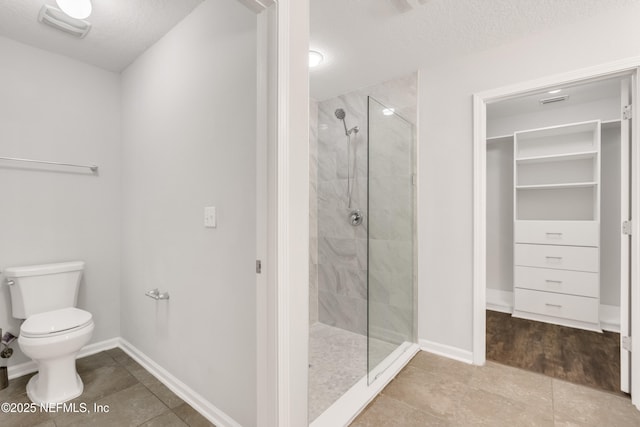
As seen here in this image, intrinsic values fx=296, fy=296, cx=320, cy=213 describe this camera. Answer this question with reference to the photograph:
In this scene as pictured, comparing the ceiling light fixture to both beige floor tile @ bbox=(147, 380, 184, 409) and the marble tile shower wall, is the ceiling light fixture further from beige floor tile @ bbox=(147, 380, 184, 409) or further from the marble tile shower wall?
beige floor tile @ bbox=(147, 380, 184, 409)

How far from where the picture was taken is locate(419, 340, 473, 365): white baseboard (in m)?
2.26

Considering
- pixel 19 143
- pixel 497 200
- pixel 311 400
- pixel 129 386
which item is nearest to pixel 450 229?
pixel 311 400

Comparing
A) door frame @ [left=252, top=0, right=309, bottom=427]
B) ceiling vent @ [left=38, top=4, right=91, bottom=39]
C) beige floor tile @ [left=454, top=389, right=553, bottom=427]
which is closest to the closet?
beige floor tile @ [left=454, top=389, right=553, bottom=427]

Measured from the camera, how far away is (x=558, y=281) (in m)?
3.11

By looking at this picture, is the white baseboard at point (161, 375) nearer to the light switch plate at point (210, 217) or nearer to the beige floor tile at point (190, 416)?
the beige floor tile at point (190, 416)

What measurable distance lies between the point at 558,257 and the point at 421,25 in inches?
109

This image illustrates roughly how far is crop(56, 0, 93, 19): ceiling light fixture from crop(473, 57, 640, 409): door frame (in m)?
2.51

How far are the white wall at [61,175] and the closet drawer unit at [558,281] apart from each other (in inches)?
160

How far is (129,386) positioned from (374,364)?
1.58 meters

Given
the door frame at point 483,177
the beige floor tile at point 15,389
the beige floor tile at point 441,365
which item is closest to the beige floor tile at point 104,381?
the beige floor tile at point 15,389

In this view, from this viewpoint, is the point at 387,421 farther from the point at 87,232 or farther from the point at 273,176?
the point at 87,232

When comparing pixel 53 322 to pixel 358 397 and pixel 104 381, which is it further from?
pixel 358 397

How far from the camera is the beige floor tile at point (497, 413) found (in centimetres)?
159

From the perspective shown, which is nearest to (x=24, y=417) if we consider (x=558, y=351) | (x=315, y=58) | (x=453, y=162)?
(x=315, y=58)
